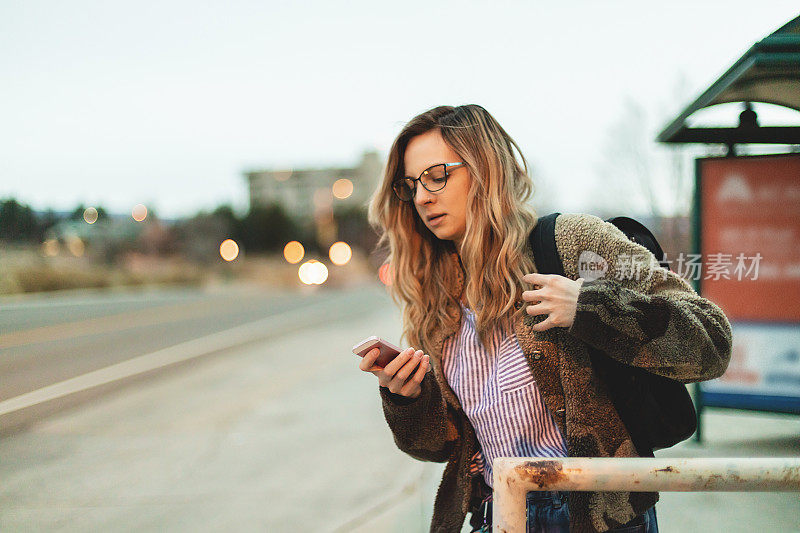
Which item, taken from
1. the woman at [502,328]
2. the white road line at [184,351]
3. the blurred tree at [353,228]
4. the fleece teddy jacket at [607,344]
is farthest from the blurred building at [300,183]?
the fleece teddy jacket at [607,344]

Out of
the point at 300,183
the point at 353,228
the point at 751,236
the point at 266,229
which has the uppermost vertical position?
the point at 751,236

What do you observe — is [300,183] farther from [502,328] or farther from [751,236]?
[502,328]

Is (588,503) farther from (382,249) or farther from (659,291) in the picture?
(382,249)

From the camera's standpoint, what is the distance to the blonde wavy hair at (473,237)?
1672 mm

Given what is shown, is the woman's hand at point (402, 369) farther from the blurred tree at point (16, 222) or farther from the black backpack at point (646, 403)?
the blurred tree at point (16, 222)

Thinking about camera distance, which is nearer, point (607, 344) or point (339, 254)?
point (607, 344)

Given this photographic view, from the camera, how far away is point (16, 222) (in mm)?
2428

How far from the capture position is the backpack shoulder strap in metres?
1.60

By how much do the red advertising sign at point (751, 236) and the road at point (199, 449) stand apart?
3.75 feet

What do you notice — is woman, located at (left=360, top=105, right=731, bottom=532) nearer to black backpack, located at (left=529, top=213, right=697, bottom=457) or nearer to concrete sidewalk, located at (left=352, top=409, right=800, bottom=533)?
black backpack, located at (left=529, top=213, right=697, bottom=457)

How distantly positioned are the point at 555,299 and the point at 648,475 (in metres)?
0.45

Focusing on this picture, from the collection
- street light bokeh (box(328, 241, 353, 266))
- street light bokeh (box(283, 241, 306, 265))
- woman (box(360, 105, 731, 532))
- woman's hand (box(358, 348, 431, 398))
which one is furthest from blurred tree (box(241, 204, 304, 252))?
woman's hand (box(358, 348, 431, 398))

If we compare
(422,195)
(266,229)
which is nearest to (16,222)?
(422,195)

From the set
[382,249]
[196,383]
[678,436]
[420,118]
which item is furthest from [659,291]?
[196,383]
